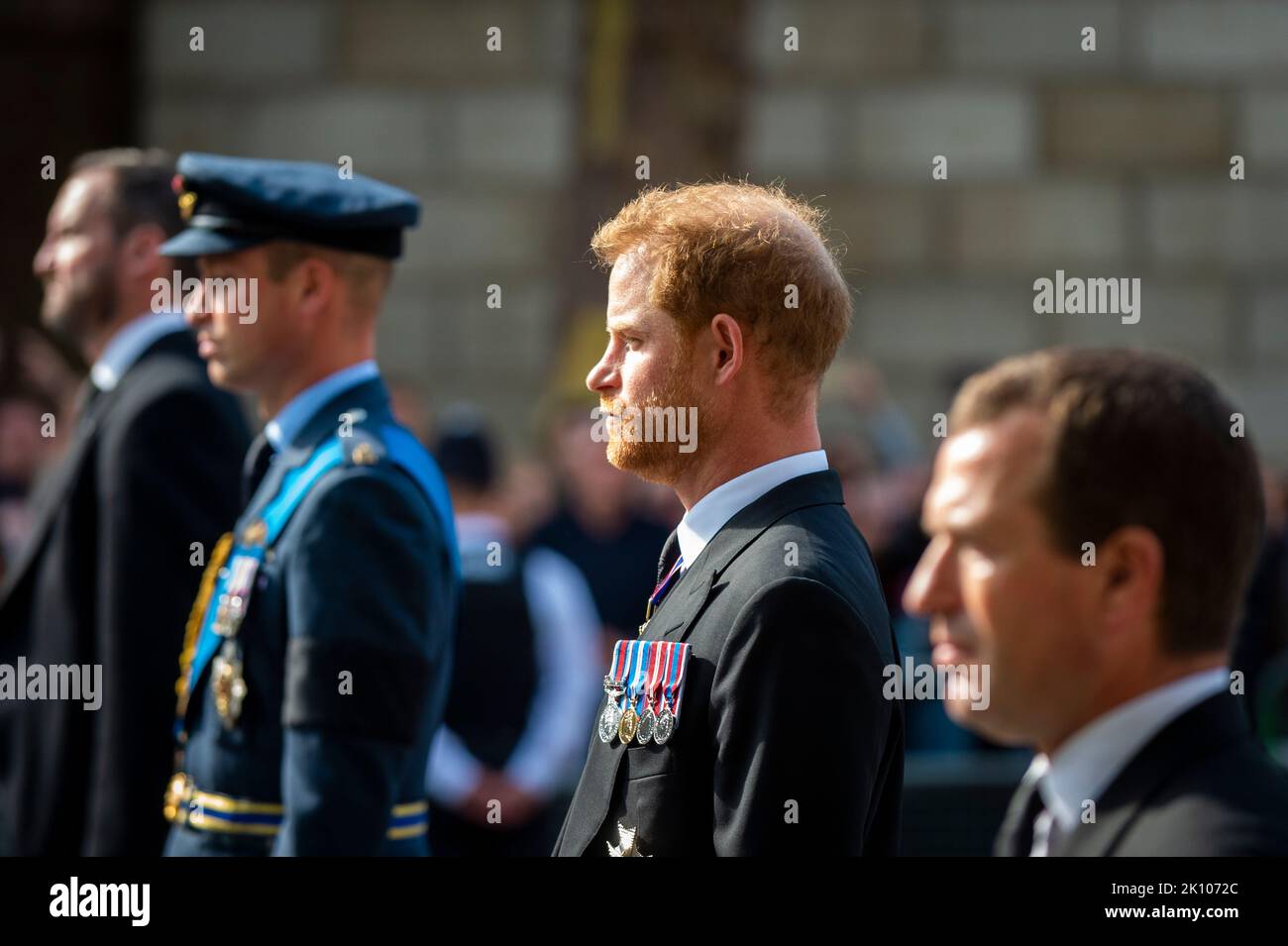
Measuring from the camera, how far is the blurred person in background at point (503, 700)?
5020mm

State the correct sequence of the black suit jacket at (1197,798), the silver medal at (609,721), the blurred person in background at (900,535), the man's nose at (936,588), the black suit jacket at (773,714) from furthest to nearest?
the blurred person in background at (900,535)
the silver medal at (609,721)
the black suit jacket at (773,714)
the man's nose at (936,588)
the black suit jacket at (1197,798)

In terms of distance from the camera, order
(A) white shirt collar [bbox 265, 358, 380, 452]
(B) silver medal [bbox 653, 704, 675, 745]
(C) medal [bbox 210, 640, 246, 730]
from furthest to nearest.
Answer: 1. (A) white shirt collar [bbox 265, 358, 380, 452]
2. (C) medal [bbox 210, 640, 246, 730]
3. (B) silver medal [bbox 653, 704, 675, 745]

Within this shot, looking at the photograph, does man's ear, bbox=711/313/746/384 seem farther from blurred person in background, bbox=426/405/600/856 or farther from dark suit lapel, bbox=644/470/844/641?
blurred person in background, bbox=426/405/600/856

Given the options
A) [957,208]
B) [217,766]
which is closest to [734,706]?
[217,766]

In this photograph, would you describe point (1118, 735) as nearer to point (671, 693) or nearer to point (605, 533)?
point (671, 693)

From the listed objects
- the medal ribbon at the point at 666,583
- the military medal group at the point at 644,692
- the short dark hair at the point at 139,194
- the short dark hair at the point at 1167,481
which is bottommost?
the military medal group at the point at 644,692

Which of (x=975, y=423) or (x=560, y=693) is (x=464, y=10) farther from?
(x=975, y=423)

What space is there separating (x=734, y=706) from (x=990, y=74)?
854 cm

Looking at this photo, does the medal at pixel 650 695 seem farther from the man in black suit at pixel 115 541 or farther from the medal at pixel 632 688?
the man in black suit at pixel 115 541

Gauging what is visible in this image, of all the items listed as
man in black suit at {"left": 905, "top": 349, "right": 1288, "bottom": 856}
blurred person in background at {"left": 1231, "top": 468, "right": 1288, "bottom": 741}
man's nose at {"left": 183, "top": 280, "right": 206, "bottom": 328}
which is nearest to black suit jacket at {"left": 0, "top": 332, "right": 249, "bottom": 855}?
man's nose at {"left": 183, "top": 280, "right": 206, "bottom": 328}

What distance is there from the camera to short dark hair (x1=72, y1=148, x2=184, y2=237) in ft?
12.3

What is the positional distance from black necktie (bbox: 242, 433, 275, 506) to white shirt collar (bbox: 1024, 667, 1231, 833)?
5.86 ft

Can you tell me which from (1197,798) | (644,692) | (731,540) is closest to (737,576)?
(731,540)

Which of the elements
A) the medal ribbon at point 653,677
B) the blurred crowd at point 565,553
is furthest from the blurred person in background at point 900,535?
the medal ribbon at point 653,677
